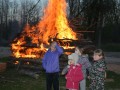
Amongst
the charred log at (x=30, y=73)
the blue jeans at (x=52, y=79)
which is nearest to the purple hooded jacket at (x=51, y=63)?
the blue jeans at (x=52, y=79)

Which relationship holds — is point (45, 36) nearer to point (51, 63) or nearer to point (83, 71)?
point (51, 63)

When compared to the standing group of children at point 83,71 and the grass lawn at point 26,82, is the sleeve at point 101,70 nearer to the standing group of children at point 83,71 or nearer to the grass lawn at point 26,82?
the standing group of children at point 83,71

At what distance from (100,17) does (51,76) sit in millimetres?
30733

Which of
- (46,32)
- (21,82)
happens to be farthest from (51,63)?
(46,32)

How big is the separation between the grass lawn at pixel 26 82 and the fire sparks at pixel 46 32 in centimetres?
173

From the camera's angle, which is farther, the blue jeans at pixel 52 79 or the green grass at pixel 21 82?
the green grass at pixel 21 82

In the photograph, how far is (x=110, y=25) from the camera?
54.1 meters

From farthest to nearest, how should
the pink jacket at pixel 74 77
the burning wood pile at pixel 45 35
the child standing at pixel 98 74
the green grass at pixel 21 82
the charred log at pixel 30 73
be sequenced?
the burning wood pile at pixel 45 35
the charred log at pixel 30 73
the green grass at pixel 21 82
the pink jacket at pixel 74 77
the child standing at pixel 98 74

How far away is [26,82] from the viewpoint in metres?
15.3

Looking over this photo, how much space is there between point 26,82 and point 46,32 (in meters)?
4.54

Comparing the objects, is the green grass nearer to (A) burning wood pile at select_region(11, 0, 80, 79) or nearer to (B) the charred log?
(B) the charred log

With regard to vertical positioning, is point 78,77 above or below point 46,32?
below

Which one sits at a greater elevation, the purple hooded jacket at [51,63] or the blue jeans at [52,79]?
the purple hooded jacket at [51,63]

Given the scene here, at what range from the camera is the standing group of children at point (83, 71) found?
33.0 ft
